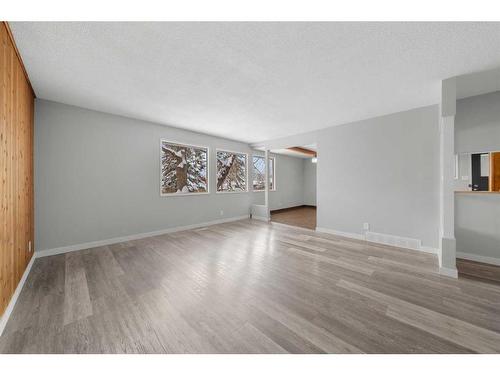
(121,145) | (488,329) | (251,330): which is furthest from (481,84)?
(121,145)

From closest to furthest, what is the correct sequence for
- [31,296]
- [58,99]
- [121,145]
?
[31,296] < [58,99] < [121,145]

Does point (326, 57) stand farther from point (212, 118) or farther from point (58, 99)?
point (58, 99)

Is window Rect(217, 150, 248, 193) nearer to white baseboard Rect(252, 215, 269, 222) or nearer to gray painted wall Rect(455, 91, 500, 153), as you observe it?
white baseboard Rect(252, 215, 269, 222)

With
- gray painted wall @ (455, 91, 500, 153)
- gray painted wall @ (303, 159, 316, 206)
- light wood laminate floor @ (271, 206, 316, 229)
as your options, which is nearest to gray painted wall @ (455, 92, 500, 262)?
gray painted wall @ (455, 91, 500, 153)

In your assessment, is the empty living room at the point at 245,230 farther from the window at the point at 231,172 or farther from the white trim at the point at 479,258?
the window at the point at 231,172

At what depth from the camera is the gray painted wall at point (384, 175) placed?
3.08m

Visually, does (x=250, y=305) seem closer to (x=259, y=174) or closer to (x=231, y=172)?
(x=231, y=172)

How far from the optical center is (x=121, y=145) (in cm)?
362

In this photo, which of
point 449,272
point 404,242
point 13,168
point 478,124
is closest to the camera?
point 13,168

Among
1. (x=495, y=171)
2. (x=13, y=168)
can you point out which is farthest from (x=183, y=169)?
(x=495, y=171)

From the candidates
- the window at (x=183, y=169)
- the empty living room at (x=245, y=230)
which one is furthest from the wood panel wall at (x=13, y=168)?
the window at (x=183, y=169)

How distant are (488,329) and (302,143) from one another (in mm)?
4149

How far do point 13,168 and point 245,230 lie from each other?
3.75 metres

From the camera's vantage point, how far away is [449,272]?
7.44ft
